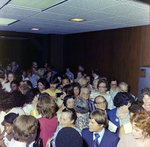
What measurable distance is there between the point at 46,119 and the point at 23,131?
60 cm

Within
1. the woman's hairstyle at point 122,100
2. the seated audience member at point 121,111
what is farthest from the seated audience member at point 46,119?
the woman's hairstyle at point 122,100

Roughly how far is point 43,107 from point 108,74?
419cm

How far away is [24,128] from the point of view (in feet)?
6.20

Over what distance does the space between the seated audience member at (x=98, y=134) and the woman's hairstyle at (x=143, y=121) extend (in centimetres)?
41

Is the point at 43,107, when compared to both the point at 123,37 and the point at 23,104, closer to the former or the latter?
the point at 23,104

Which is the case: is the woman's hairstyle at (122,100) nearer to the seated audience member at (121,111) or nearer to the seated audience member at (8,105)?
the seated audience member at (121,111)

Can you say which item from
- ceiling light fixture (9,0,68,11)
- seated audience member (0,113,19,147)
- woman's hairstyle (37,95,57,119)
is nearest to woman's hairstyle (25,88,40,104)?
woman's hairstyle (37,95,57,119)

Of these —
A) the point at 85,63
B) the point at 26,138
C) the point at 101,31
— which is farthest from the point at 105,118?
the point at 85,63

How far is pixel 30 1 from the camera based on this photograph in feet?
9.12

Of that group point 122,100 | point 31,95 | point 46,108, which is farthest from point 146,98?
point 31,95

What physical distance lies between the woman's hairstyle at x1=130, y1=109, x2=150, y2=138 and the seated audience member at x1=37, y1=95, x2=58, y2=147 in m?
1.19

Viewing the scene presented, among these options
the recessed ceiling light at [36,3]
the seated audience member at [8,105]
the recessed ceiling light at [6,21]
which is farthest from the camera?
the recessed ceiling light at [6,21]

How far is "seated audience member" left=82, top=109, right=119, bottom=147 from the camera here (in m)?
1.94

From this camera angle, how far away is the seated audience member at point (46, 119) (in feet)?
7.74
